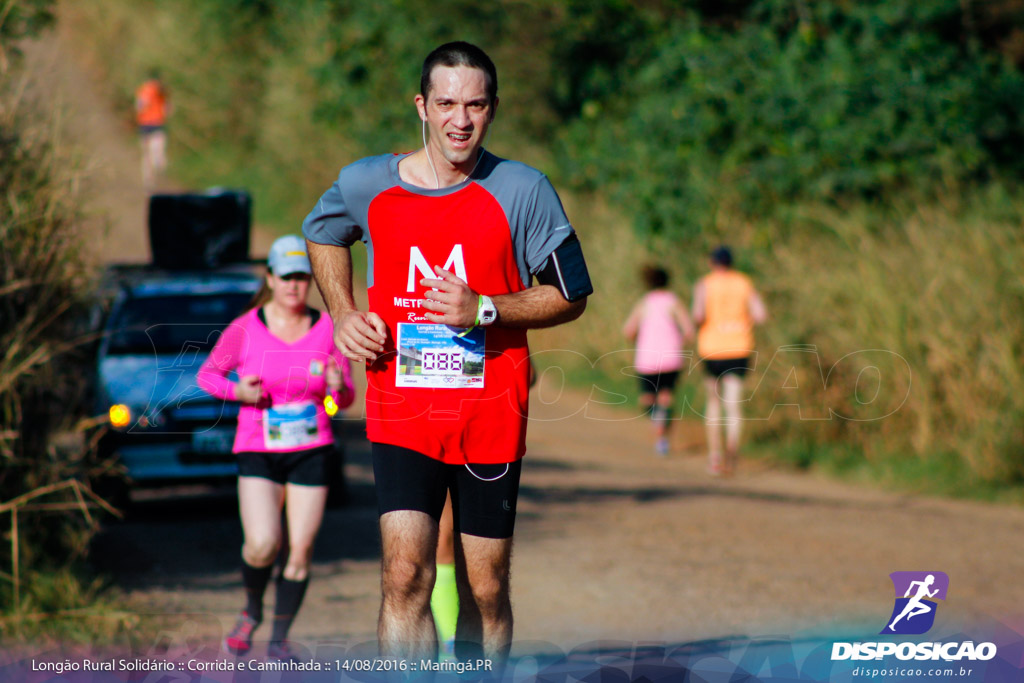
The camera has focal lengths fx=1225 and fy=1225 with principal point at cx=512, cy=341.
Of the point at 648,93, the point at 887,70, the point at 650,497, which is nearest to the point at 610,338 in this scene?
the point at 648,93

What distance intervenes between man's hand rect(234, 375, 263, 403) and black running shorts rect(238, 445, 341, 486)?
270mm

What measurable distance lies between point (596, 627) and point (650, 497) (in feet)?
15.1

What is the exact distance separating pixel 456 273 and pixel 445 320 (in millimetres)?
193

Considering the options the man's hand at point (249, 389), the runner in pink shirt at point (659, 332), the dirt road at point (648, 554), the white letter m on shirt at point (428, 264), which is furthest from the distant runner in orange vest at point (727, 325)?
the white letter m on shirt at point (428, 264)

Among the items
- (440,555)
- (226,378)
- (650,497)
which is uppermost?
(226,378)

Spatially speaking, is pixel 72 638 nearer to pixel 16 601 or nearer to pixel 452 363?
pixel 16 601

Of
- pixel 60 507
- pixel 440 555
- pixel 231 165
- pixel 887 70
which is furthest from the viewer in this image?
pixel 231 165

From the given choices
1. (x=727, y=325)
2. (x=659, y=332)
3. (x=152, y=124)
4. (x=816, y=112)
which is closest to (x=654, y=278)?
(x=659, y=332)

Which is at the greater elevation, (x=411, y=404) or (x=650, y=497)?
(x=411, y=404)

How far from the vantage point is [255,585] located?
19.4 feet

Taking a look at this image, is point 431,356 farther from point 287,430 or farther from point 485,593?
point 287,430

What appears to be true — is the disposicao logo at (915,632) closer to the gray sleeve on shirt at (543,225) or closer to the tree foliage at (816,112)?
the gray sleeve on shirt at (543,225)

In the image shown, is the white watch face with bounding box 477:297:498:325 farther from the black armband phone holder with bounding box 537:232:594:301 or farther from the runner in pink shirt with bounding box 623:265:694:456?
the runner in pink shirt with bounding box 623:265:694:456

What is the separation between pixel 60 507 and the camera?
6316 millimetres
